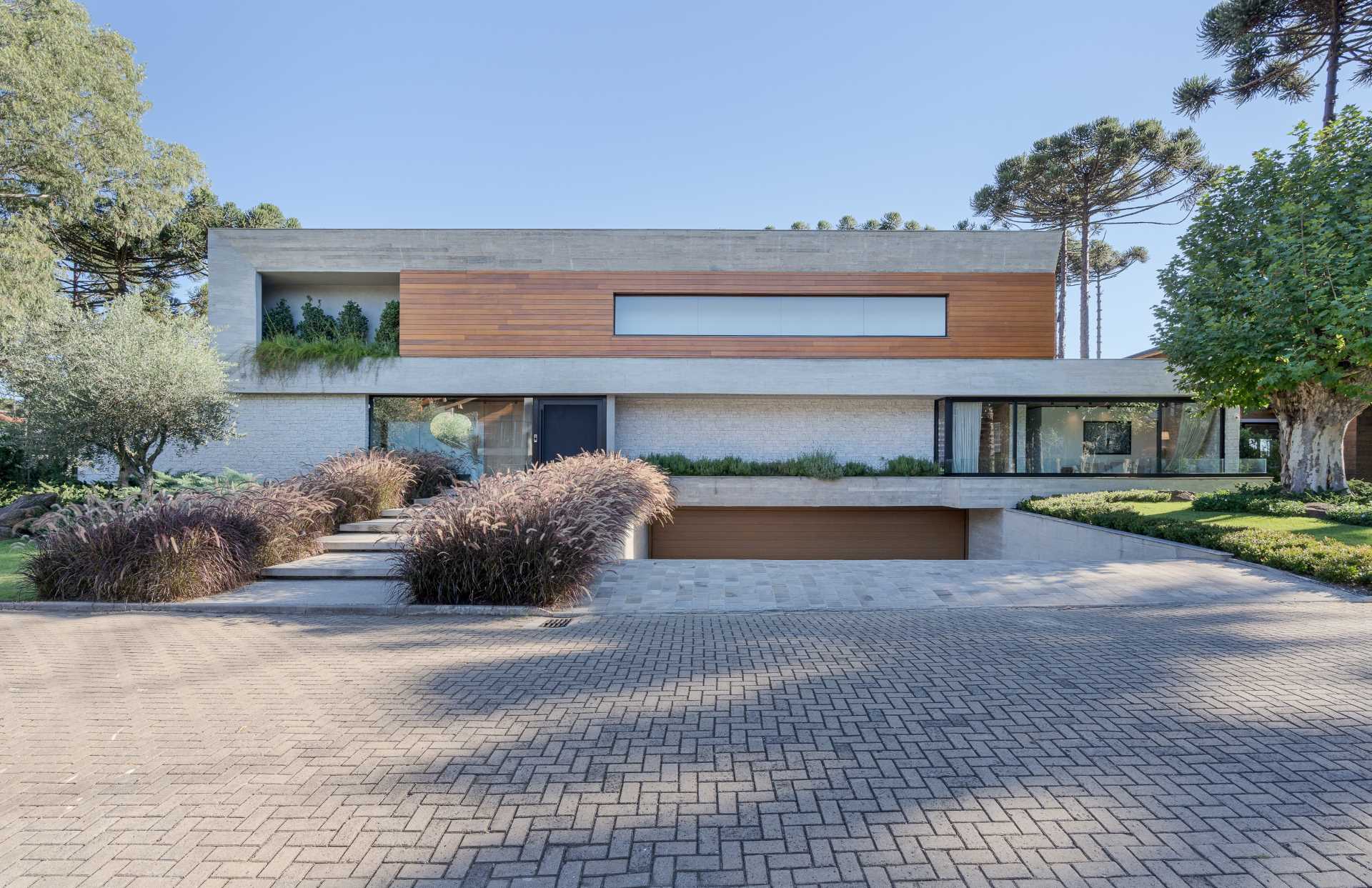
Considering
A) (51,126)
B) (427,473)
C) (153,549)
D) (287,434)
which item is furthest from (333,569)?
(51,126)

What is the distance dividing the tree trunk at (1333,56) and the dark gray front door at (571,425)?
1866cm

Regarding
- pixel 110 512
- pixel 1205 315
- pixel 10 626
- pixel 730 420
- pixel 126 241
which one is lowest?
pixel 10 626

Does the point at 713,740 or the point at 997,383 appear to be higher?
the point at 997,383

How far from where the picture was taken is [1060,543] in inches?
442

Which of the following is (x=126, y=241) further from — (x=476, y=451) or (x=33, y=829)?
(x=33, y=829)

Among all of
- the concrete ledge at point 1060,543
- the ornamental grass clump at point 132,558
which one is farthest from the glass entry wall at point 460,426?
the concrete ledge at point 1060,543

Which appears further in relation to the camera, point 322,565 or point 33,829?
point 322,565

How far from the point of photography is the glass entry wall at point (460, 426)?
1409 cm

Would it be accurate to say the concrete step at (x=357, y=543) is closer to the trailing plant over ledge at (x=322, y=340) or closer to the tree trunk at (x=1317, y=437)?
the trailing plant over ledge at (x=322, y=340)

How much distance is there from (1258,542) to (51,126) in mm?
23382

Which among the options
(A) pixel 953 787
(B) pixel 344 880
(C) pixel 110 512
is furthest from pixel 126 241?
(A) pixel 953 787

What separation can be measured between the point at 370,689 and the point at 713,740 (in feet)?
7.75

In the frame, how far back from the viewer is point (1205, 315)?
11.1 metres

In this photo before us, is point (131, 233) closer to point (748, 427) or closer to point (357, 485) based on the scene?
point (357, 485)
